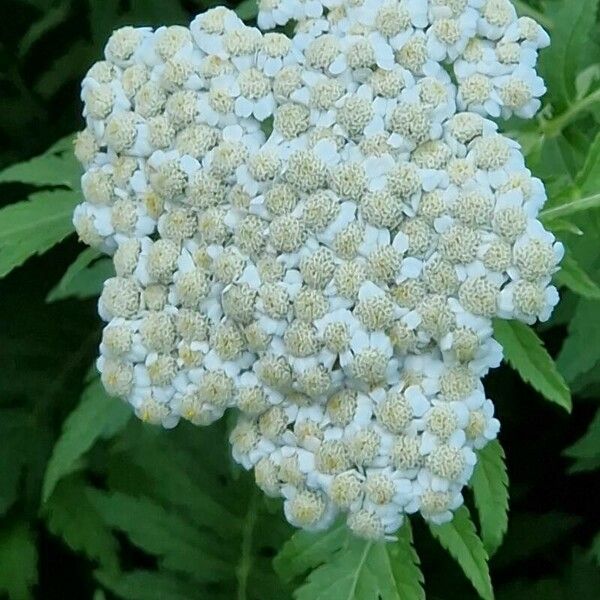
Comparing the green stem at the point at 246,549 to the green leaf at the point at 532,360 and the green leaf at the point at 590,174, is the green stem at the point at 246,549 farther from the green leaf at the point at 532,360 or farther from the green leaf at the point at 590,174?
the green leaf at the point at 590,174

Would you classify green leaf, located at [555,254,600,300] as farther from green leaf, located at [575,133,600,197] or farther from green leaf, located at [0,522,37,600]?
green leaf, located at [0,522,37,600]

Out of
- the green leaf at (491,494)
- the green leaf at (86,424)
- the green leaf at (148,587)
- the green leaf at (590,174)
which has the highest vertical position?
the green leaf at (590,174)

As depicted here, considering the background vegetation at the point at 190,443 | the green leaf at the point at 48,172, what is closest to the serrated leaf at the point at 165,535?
the background vegetation at the point at 190,443

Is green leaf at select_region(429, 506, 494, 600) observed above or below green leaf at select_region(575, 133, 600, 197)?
below

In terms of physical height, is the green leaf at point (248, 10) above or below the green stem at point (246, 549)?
above

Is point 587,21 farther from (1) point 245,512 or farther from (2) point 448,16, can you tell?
(1) point 245,512

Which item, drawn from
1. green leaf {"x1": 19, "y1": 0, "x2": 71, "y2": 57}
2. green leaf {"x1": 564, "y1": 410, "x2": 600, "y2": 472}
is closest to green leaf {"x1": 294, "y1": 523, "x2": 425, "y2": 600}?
green leaf {"x1": 564, "y1": 410, "x2": 600, "y2": 472}

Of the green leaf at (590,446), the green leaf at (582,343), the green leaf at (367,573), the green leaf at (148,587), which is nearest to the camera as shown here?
the green leaf at (367,573)
